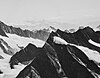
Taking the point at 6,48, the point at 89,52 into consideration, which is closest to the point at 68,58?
the point at 89,52

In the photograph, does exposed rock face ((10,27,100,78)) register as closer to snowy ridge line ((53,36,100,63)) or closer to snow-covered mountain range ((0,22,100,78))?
snow-covered mountain range ((0,22,100,78))

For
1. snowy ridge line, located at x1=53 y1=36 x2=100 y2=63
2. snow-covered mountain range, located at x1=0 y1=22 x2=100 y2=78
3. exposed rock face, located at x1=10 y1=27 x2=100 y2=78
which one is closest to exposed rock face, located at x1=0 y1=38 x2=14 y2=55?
snow-covered mountain range, located at x1=0 y1=22 x2=100 y2=78

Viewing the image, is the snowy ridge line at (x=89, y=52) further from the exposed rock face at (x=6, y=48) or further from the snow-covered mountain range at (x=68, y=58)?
the exposed rock face at (x=6, y=48)

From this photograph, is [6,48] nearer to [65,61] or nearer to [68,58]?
[65,61]

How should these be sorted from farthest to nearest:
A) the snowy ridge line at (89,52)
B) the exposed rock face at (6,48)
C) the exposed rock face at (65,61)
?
the exposed rock face at (6,48) → the snowy ridge line at (89,52) → the exposed rock face at (65,61)

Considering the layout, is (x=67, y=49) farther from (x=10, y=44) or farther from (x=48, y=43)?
(x=10, y=44)

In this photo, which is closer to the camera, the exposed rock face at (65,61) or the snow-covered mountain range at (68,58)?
the exposed rock face at (65,61)

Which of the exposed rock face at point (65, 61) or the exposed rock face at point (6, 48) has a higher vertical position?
the exposed rock face at point (65, 61)

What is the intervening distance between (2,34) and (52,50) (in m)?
127

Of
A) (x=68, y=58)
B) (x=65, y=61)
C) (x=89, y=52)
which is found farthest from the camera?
(x=65, y=61)

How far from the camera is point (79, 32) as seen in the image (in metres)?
84.9

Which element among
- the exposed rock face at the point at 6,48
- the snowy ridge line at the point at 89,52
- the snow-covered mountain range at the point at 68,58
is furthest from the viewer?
the exposed rock face at the point at 6,48

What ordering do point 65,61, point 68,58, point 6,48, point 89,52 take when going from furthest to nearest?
1. point 6,48
2. point 65,61
3. point 68,58
4. point 89,52

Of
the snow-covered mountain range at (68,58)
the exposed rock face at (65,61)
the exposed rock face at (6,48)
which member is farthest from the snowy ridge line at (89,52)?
the exposed rock face at (6,48)
